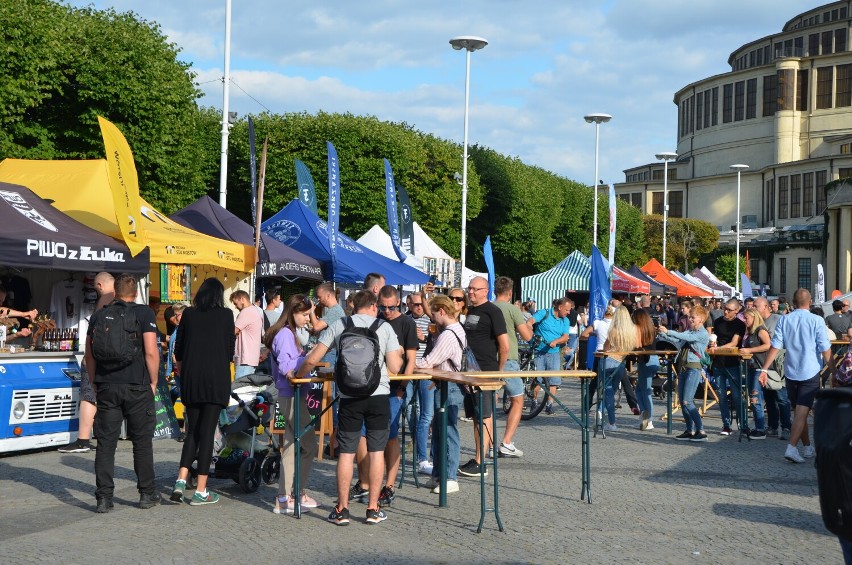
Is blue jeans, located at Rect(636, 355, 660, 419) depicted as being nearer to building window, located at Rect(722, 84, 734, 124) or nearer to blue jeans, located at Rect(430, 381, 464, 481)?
blue jeans, located at Rect(430, 381, 464, 481)

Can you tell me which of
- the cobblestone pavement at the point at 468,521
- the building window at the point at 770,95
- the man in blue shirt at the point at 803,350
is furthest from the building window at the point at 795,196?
the cobblestone pavement at the point at 468,521

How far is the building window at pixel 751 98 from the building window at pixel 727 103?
181 centimetres

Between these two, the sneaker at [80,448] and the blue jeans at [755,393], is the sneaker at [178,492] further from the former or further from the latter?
the blue jeans at [755,393]

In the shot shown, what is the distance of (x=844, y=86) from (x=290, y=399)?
9694cm

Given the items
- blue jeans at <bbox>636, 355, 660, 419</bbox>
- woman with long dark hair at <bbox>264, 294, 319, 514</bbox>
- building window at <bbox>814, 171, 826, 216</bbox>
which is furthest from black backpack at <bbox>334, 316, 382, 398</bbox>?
building window at <bbox>814, 171, 826, 216</bbox>

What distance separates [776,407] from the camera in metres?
14.1

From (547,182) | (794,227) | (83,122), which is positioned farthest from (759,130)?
(83,122)

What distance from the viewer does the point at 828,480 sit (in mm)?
4207

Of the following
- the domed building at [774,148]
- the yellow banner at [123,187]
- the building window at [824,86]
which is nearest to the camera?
the yellow banner at [123,187]

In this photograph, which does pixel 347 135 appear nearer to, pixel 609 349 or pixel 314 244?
pixel 314 244

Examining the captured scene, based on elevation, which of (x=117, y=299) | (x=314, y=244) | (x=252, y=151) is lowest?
(x=117, y=299)

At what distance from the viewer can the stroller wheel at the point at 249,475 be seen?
9.05 metres

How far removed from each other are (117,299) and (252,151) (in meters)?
9.37

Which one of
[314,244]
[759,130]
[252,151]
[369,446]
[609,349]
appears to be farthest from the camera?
[759,130]
